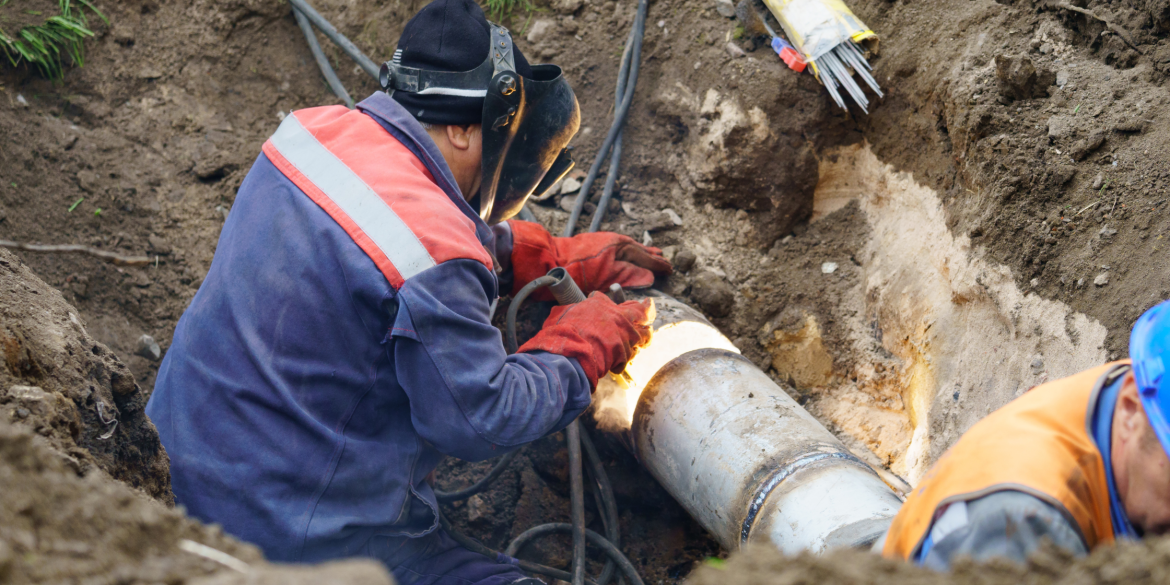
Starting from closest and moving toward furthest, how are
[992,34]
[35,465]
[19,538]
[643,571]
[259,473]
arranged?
[19,538]
[35,465]
[259,473]
[992,34]
[643,571]

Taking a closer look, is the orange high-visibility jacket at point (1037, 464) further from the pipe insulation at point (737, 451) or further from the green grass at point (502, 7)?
the green grass at point (502, 7)

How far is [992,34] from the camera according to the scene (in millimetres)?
2463

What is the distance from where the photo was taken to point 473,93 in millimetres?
2049

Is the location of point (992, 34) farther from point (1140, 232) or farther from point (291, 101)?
point (291, 101)

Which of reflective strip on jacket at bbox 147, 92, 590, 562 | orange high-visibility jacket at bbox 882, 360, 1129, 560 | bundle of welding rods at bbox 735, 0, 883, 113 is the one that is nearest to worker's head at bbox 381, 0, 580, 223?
reflective strip on jacket at bbox 147, 92, 590, 562

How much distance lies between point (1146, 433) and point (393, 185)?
5.25 ft

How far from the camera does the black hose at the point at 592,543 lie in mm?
2477

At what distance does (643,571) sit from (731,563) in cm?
193

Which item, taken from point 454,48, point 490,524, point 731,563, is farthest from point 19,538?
point 490,524

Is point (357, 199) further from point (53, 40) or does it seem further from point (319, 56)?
point (53, 40)

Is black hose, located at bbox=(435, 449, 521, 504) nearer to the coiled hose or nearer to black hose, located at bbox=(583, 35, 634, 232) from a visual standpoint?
the coiled hose

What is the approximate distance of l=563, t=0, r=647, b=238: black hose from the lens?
3.29m

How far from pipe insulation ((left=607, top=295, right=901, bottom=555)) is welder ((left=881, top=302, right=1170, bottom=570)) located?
2.11 feet

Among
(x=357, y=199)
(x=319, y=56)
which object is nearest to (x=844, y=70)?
(x=357, y=199)
